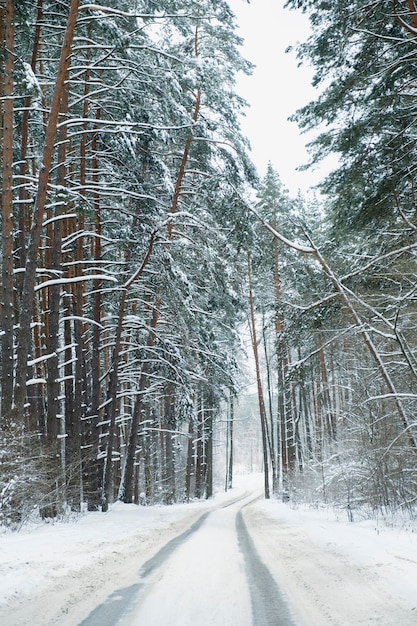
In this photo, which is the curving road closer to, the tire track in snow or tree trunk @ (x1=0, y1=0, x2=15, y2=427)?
the tire track in snow

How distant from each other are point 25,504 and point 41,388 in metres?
8.72

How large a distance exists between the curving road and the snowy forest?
326 centimetres

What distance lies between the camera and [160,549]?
7.55 metres

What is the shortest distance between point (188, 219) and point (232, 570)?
11.0 metres

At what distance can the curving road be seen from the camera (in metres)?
3.78

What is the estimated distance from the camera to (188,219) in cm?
1505

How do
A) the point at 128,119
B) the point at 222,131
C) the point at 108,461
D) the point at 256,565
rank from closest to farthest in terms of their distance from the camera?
the point at 256,565, the point at 128,119, the point at 108,461, the point at 222,131

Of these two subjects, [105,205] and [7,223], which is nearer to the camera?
[7,223]

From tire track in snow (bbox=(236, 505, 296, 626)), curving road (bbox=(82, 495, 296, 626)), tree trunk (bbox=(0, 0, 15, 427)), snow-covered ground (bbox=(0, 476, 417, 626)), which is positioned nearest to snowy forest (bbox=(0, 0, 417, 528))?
tree trunk (bbox=(0, 0, 15, 427))

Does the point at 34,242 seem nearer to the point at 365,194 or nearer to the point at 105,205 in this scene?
the point at 105,205

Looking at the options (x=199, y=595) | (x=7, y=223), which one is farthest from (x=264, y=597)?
(x=7, y=223)

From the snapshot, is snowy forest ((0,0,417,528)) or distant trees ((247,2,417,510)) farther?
snowy forest ((0,0,417,528))

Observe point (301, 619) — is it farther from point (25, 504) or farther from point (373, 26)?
point (373, 26)

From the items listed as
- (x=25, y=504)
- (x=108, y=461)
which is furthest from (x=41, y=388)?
(x=25, y=504)
